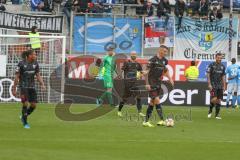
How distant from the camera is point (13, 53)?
1172 inches

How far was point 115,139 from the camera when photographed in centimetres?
1681

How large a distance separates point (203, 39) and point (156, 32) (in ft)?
8.58

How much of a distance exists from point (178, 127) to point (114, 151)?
20.3 ft

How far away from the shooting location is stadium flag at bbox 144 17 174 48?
3550cm

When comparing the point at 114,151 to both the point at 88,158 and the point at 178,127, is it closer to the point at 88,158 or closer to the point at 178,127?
the point at 88,158

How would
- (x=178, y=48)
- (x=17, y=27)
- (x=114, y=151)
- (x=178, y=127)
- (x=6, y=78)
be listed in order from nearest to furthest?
(x=114, y=151), (x=178, y=127), (x=6, y=78), (x=17, y=27), (x=178, y=48)

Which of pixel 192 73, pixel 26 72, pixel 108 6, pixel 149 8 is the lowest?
pixel 26 72

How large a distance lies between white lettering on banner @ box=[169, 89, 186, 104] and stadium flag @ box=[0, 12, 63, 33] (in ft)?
22.8

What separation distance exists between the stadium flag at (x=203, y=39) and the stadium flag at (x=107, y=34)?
2.26 meters

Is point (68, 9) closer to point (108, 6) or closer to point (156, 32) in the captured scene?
point (108, 6)

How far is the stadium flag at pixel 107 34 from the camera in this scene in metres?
35.2

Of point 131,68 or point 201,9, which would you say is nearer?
point 131,68

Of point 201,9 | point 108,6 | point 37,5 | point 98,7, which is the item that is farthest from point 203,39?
point 37,5

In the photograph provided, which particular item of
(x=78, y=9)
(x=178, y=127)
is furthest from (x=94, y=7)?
(x=178, y=127)
